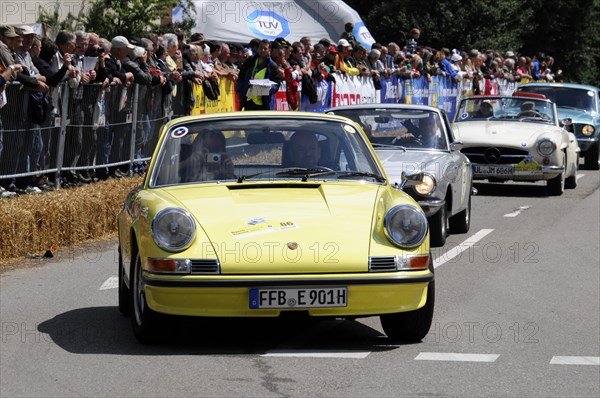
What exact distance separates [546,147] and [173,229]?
11896 millimetres

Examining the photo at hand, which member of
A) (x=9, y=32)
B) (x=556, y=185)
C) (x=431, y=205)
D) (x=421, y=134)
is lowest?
(x=556, y=185)

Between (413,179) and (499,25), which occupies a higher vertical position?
(499,25)

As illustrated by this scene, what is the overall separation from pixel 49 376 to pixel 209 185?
1800 mm

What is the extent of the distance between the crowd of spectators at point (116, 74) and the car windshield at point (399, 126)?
10.4 ft

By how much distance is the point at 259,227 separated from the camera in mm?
7465

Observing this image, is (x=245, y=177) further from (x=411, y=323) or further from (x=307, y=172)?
(x=411, y=323)

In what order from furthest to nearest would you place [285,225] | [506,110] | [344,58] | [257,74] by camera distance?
[344,58] → [506,110] → [257,74] → [285,225]

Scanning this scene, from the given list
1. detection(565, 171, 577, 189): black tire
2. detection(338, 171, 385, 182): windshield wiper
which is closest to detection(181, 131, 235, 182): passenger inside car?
detection(338, 171, 385, 182): windshield wiper

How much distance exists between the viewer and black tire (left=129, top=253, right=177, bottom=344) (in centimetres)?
754

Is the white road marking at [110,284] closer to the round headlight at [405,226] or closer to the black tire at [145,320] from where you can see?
the black tire at [145,320]

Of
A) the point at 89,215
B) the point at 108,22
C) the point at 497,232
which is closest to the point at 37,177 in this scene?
the point at 89,215

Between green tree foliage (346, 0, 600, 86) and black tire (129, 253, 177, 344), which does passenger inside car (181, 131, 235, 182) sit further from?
green tree foliage (346, 0, 600, 86)

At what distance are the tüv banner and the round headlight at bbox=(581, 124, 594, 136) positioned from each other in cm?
751

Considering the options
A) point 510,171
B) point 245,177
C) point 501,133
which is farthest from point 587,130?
point 245,177
